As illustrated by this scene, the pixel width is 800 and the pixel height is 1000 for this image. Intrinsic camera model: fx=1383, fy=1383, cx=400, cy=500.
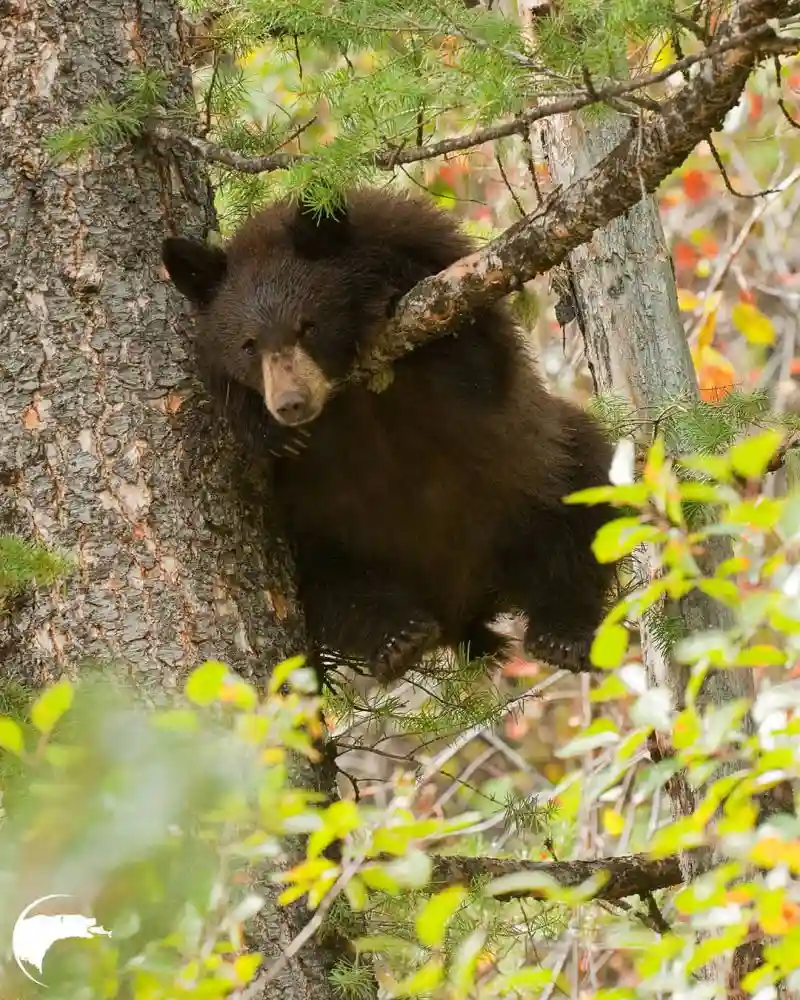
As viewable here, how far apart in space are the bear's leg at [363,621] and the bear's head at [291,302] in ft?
2.36

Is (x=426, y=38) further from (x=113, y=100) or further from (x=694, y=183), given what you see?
(x=694, y=183)

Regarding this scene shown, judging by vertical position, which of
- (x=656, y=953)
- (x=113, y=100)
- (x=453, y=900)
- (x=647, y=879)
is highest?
(x=113, y=100)

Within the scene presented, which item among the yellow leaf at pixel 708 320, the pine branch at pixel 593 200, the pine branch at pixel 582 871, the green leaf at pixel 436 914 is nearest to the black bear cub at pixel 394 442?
the pine branch at pixel 593 200

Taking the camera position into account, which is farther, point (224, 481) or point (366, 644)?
point (366, 644)

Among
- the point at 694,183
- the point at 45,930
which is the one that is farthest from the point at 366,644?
the point at 694,183

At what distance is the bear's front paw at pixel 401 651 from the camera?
4.38 m

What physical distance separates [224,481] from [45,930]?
1878 mm

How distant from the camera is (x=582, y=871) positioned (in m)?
4.02

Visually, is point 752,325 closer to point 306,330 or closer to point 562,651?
point 562,651

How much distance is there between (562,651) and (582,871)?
2.81 feet

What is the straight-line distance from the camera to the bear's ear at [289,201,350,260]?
4035 mm

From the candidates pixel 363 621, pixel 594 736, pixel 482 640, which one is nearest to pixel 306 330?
pixel 363 621

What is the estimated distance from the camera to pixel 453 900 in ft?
6.53

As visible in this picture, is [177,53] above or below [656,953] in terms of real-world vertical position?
above
